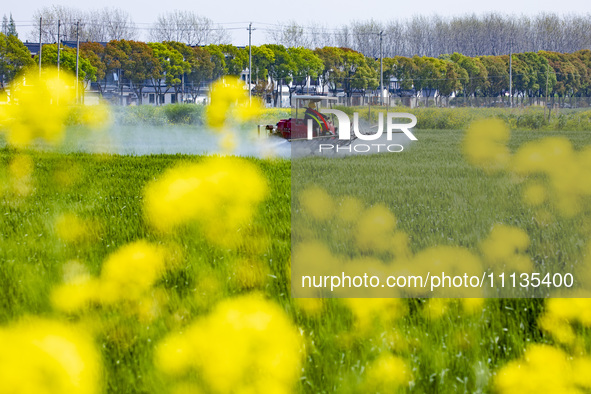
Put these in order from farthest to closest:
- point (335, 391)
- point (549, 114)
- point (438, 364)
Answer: point (549, 114), point (438, 364), point (335, 391)

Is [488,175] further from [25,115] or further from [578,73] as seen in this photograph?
[578,73]

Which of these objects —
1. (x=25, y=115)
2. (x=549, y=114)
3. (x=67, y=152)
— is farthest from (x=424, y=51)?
(x=67, y=152)

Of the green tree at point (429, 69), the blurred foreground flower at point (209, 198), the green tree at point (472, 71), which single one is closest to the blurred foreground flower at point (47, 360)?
the blurred foreground flower at point (209, 198)

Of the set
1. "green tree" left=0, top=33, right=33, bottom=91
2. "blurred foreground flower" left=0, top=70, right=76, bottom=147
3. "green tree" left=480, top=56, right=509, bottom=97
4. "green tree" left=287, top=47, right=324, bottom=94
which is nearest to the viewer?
"blurred foreground flower" left=0, top=70, right=76, bottom=147

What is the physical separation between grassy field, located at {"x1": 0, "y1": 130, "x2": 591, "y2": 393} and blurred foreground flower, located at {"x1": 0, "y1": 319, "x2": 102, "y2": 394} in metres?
0.04

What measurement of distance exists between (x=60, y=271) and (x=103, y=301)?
0.48 meters

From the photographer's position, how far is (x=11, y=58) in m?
23.7

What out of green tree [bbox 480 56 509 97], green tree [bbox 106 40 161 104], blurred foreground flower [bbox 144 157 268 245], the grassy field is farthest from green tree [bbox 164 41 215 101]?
the grassy field

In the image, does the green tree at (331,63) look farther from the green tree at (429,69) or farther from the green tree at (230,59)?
the green tree at (429,69)

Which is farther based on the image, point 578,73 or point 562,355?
point 578,73

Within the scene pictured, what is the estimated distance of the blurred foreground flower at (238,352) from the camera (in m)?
1.65

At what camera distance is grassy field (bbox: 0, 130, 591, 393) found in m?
1.73

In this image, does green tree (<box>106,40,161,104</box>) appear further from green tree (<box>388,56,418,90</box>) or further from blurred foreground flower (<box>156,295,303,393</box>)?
blurred foreground flower (<box>156,295,303,393</box>)

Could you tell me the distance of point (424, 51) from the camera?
36.2 m
